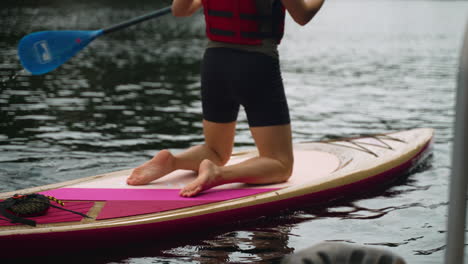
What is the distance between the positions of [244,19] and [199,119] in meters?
3.91

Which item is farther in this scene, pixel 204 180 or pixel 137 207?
pixel 204 180

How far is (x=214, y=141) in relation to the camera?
4059 millimetres

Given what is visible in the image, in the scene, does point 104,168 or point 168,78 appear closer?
point 104,168

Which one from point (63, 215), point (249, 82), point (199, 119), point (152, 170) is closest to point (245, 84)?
point (249, 82)

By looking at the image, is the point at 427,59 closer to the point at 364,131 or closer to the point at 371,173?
the point at 364,131

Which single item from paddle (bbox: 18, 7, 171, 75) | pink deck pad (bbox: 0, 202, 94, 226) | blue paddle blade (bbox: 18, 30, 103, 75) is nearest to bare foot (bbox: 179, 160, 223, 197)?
pink deck pad (bbox: 0, 202, 94, 226)

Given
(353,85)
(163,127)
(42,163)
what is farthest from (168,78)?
(42,163)

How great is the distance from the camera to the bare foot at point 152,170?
3.85 m

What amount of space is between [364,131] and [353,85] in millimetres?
3965

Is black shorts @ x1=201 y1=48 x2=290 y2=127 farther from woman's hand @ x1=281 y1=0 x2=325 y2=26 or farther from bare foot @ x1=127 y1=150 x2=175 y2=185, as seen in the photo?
bare foot @ x1=127 y1=150 x2=175 y2=185

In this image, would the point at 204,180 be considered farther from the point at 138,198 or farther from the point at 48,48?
the point at 48,48

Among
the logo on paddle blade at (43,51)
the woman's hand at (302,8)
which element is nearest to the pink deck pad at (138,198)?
the woman's hand at (302,8)

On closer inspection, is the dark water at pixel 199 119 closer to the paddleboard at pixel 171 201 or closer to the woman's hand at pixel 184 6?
the paddleboard at pixel 171 201

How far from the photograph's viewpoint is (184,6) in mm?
3818
